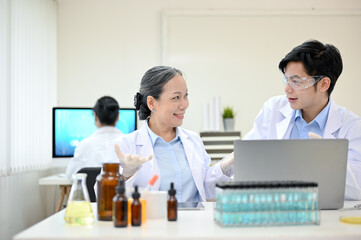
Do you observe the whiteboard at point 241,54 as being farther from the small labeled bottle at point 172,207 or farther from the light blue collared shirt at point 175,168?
the small labeled bottle at point 172,207

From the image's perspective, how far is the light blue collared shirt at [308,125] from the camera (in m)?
2.28

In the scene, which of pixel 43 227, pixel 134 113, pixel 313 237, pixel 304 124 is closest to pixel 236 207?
pixel 313 237

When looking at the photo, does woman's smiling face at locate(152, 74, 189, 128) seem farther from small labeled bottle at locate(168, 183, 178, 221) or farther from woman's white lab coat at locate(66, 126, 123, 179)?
woman's white lab coat at locate(66, 126, 123, 179)

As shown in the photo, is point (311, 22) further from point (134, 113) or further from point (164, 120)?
point (164, 120)

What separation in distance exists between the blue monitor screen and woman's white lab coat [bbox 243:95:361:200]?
2.46m

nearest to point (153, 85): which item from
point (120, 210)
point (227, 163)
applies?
point (227, 163)

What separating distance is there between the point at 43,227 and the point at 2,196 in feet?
8.70

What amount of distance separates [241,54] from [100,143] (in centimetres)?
194

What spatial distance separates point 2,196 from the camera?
3766mm

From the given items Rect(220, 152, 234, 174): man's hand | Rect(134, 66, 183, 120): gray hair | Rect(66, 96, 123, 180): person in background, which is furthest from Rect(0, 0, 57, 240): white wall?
Rect(220, 152, 234, 174): man's hand

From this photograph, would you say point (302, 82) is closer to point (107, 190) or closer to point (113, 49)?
point (107, 190)

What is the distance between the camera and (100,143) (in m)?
4.01

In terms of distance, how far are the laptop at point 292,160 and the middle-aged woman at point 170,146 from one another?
1.61 ft

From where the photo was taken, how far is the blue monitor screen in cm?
452
